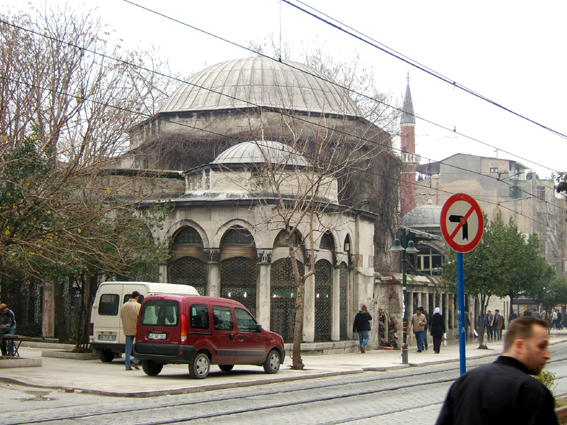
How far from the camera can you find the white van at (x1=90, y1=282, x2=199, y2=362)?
64.7ft

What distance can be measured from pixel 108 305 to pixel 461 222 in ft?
46.2

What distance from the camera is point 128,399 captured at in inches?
501

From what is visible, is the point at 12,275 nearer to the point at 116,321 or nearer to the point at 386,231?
the point at 116,321

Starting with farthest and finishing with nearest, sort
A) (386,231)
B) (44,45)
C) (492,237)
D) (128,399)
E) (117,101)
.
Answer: (386,231), (492,237), (44,45), (117,101), (128,399)

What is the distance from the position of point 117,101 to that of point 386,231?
727 inches

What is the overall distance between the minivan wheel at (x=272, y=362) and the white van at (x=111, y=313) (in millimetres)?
3432

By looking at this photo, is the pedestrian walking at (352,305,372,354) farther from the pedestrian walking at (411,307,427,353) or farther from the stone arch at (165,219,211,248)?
the stone arch at (165,219,211,248)

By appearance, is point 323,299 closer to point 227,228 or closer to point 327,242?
point 327,242

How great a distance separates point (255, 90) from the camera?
3781 centimetres

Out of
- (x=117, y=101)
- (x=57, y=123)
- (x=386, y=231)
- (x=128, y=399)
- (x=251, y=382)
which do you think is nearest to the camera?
(x=128, y=399)

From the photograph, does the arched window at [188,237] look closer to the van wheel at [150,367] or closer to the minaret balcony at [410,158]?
the van wheel at [150,367]

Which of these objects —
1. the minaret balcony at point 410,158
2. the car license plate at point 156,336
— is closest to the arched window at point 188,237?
the car license plate at point 156,336

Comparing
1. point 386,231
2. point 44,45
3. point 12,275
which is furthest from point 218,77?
point 12,275

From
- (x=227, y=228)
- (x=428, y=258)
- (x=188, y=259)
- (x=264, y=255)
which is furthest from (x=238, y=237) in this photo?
(x=428, y=258)
